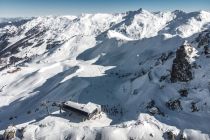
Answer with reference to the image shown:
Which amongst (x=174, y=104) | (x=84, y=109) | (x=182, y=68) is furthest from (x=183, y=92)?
(x=84, y=109)

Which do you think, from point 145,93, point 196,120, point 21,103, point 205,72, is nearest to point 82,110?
point 145,93

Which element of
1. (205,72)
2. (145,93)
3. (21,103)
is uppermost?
(205,72)

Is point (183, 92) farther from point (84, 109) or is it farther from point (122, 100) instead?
point (84, 109)

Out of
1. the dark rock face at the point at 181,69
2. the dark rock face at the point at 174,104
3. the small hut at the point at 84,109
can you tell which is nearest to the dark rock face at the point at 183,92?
the dark rock face at the point at 174,104

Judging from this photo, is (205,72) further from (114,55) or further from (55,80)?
(114,55)

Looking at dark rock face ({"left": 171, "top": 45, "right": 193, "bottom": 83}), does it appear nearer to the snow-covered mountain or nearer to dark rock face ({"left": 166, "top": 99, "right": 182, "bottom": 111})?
the snow-covered mountain

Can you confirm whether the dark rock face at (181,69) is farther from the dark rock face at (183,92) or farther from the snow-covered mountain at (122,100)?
the dark rock face at (183,92)

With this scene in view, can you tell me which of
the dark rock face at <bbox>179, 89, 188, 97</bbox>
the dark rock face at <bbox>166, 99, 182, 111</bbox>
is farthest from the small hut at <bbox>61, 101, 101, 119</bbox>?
the dark rock face at <bbox>179, 89, 188, 97</bbox>

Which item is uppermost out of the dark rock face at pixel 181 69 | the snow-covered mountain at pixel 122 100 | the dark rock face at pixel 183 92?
the dark rock face at pixel 181 69
